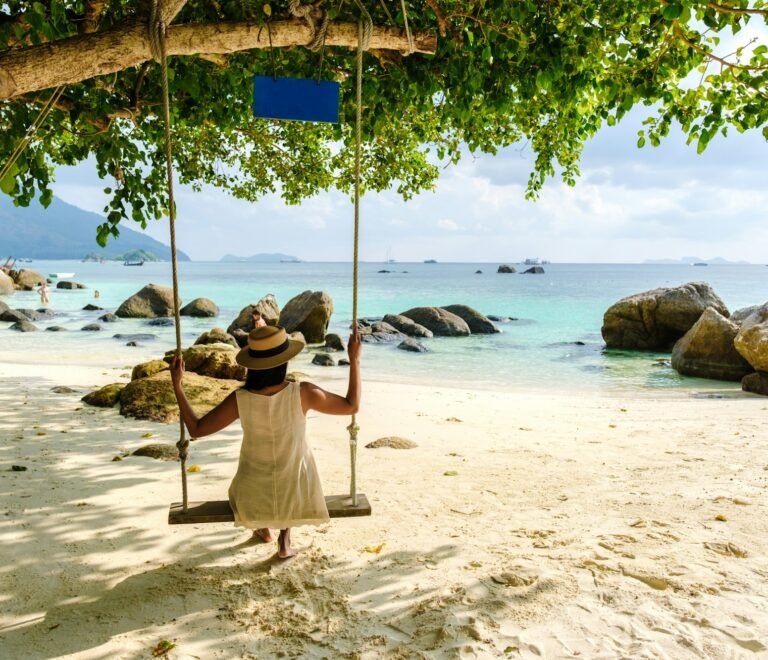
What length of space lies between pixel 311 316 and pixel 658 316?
11840 mm

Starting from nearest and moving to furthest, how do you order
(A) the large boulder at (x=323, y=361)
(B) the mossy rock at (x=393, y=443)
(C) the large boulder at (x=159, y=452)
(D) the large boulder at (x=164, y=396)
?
(C) the large boulder at (x=159, y=452), (B) the mossy rock at (x=393, y=443), (D) the large boulder at (x=164, y=396), (A) the large boulder at (x=323, y=361)

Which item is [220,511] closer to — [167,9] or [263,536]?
[263,536]

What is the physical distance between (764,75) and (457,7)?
2789 mm

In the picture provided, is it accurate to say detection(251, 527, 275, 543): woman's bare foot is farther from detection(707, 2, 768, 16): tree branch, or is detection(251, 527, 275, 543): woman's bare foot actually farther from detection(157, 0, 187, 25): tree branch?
detection(707, 2, 768, 16): tree branch

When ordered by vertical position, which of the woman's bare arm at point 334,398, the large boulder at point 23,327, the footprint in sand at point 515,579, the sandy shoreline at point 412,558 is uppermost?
the woman's bare arm at point 334,398

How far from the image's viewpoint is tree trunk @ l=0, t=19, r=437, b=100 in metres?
3.98

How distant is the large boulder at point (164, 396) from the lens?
8.27 meters

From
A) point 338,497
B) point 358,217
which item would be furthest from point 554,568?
point 358,217

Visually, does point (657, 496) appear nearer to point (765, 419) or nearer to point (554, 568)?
point (554, 568)

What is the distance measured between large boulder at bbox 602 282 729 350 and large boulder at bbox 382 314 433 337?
6853 mm

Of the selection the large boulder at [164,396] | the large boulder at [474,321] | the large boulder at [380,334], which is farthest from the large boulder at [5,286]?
the large boulder at [164,396]

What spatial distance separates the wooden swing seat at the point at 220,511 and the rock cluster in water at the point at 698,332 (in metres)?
12.2

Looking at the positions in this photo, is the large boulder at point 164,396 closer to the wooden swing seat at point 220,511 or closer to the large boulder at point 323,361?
the wooden swing seat at point 220,511

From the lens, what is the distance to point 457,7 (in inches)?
239
